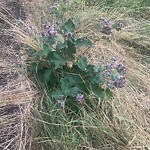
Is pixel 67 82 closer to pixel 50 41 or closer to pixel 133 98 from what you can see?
pixel 50 41

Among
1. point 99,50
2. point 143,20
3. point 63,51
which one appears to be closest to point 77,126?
point 63,51

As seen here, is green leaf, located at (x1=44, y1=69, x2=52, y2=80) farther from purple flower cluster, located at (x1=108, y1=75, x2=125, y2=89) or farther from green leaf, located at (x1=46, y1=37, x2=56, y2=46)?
purple flower cluster, located at (x1=108, y1=75, x2=125, y2=89)

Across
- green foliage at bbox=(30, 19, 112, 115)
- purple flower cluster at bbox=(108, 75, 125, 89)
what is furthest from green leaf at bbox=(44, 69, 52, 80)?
purple flower cluster at bbox=(108, 75, 125, 89)

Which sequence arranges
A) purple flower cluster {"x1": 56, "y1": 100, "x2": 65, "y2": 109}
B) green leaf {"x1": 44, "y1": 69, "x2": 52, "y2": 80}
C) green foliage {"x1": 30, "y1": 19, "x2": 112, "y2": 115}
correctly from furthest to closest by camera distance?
1. green leaf {"x1": 44, "y1": 69, "x2": 52, "y2": 80}
2. green foliage {"x1": 30, "y1": 19, "x2": 112, "y2": 115}
3. purple flower cluster {"x1": 56, "y1": 100, "x2": 65, "y2": 109}

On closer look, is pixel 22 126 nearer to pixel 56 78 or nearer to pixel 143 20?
pixel 56 78

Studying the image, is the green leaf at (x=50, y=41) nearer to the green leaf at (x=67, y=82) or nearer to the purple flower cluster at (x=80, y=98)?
the green leaf at (x=67, y=82)

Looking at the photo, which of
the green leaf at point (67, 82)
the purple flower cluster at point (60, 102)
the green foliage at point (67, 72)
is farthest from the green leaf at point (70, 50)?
the purple flower cluster at point (60, 102)
